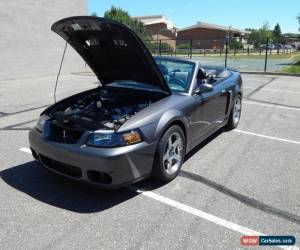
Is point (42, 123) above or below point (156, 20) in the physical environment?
below

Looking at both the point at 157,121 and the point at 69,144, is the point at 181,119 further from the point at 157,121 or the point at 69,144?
the point at 69,144

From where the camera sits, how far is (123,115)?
381 centimetres

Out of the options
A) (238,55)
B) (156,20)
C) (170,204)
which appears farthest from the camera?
(156,20)

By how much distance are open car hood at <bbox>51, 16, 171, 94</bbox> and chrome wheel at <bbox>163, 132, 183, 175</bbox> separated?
2.16 feet

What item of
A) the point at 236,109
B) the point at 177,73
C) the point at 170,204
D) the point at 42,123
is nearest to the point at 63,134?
the point at 42,123

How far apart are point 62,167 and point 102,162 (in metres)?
0.65

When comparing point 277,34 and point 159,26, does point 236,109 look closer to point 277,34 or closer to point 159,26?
point 159,26

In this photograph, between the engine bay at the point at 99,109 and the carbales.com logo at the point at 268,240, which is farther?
the engine bay at the point at 99,109

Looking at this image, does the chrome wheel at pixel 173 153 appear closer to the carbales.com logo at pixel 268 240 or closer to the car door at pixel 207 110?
the car door at pixel 207 110

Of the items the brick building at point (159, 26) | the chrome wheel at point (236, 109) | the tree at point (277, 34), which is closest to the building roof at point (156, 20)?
Answer: the brick building at point (159, 26)

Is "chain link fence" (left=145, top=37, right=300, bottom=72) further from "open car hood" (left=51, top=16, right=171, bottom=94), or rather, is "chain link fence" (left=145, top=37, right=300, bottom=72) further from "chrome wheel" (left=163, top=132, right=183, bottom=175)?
"chrome wheel" (left=163, top=132, right=183, bottom=175)

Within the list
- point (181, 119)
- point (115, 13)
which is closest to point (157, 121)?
point (181, 119)

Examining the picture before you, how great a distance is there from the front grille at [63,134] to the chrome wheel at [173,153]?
1.03 metres

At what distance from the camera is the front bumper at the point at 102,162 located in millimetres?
3336
